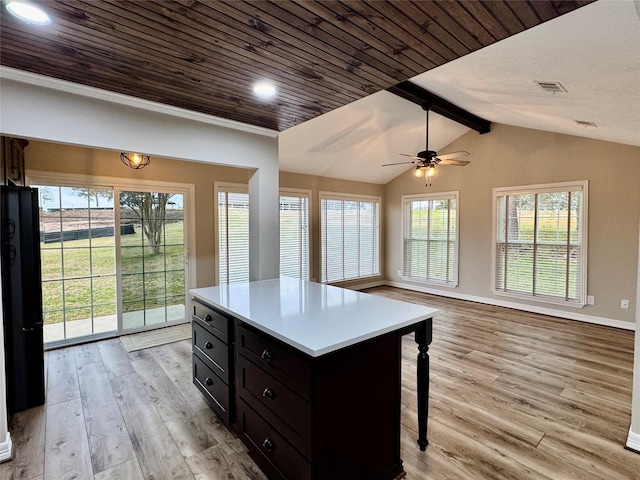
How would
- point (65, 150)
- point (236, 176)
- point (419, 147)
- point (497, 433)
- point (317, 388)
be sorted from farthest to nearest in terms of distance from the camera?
point (419, 147), point (236, 176), point (65, 150), point (497, 433), point (317, 388)

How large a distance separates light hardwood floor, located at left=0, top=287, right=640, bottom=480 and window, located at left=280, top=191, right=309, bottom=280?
2560 millimetres

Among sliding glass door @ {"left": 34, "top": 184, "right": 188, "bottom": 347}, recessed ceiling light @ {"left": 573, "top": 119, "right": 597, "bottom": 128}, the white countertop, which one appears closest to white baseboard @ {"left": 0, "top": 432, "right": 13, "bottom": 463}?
the white countertop

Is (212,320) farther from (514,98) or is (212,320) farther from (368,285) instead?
(368,285)

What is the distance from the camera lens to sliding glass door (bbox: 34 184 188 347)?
375 centimetres

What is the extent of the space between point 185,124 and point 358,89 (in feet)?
4.86

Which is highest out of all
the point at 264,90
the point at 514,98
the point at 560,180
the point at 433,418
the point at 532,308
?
the point at 514,98

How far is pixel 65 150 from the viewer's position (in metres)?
3.70

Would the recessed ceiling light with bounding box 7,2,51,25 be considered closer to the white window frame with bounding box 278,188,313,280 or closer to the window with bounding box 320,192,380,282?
the white window frame with bounding box 278,188,313,280

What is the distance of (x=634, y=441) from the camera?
2.02 meters

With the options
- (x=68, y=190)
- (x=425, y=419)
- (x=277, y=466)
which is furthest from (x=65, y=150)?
(x=425, y=419)

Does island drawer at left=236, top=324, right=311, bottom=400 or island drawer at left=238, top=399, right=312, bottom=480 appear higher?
island drawer at left=236, top=324, right=311, bottom=400

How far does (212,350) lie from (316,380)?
1.21 metres

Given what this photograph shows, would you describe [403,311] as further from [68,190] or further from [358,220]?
[358,220]

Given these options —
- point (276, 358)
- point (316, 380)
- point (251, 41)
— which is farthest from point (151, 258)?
point (316, 380)
